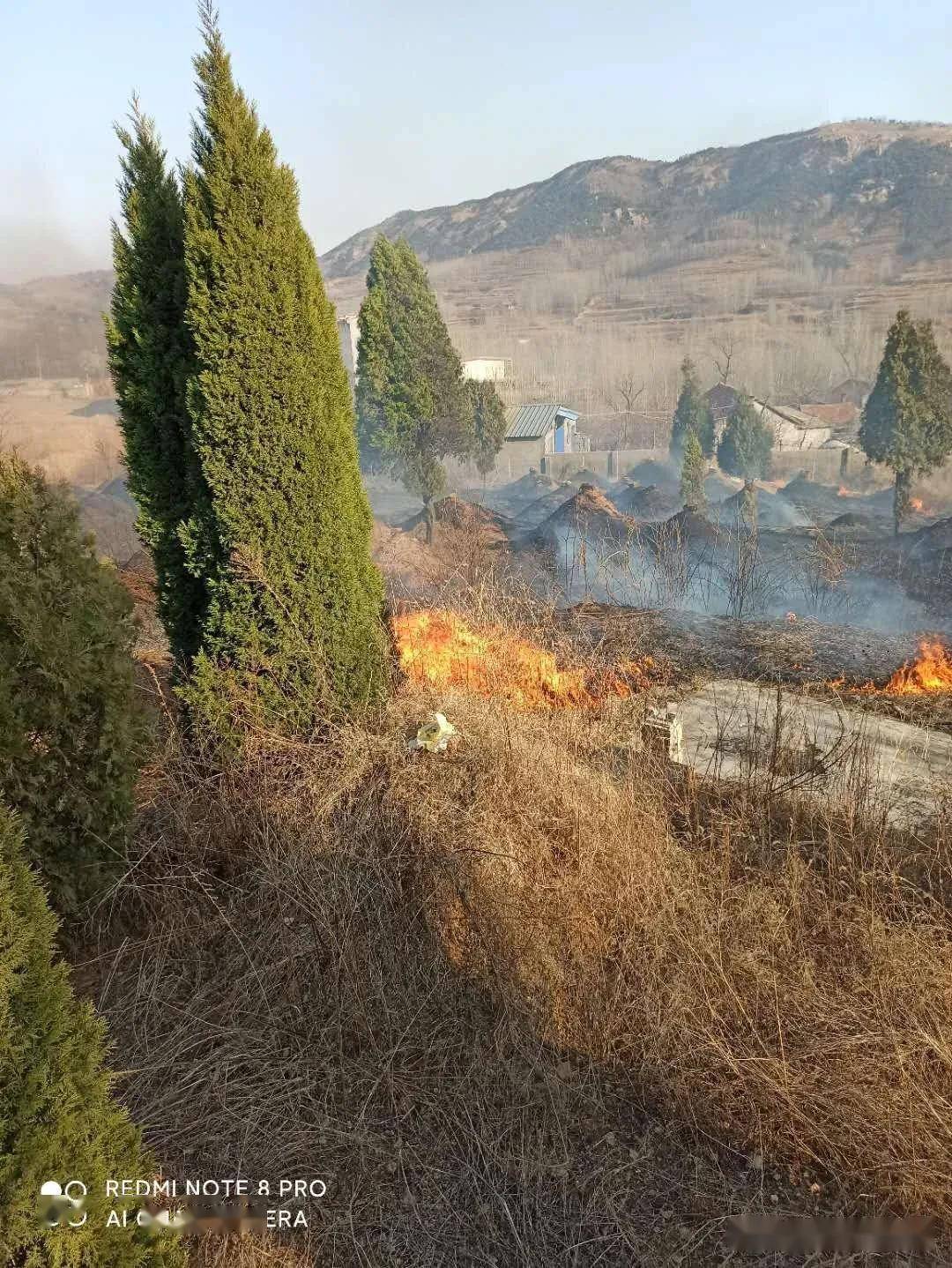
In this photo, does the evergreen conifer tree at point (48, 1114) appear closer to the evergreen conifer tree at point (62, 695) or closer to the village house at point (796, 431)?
the evergreen conifer tree at point (62, 695)

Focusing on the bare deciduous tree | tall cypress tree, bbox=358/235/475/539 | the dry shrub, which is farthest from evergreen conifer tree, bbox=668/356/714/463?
the dry shrub

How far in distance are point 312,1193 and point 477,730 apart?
2.22 m

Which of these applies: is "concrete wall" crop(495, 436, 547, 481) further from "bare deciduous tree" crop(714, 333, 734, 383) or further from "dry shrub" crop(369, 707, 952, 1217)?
"dry shrub" crop(369, 707, 952, 1217)

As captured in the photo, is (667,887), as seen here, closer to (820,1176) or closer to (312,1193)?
(820,1176)

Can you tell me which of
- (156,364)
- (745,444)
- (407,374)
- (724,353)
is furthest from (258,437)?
(724,353)

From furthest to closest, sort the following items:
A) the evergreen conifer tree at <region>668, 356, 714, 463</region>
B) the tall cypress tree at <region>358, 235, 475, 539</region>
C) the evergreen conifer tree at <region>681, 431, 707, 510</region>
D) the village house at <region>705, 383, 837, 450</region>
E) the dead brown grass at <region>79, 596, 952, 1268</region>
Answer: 1. the village house at <region>705, 383, 837, 450</region>
2. the evergreen conifer tree at <region>668, 356, 714, 463</region>
3. the evergreen conifer tree at <region>681, 431, 707, 510</region>
4. the tall cypress tree at <region>358, 235, 475, 539</region>
5. the dead brown grass at <region>79, 596, 952, 1268</region>

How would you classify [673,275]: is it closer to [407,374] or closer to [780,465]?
[780,465]

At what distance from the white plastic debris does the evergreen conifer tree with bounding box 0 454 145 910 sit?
1328 mm

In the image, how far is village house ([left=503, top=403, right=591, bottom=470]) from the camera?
114 feet

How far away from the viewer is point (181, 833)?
135 inches

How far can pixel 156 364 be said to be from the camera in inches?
190

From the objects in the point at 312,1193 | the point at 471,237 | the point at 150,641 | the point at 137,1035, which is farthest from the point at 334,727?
the point at 471,237

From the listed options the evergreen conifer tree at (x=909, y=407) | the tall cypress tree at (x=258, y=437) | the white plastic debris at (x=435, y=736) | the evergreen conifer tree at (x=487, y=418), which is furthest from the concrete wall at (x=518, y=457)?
the white plastic debris at (x=435, y=736)

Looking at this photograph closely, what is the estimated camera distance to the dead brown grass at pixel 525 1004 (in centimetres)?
223
